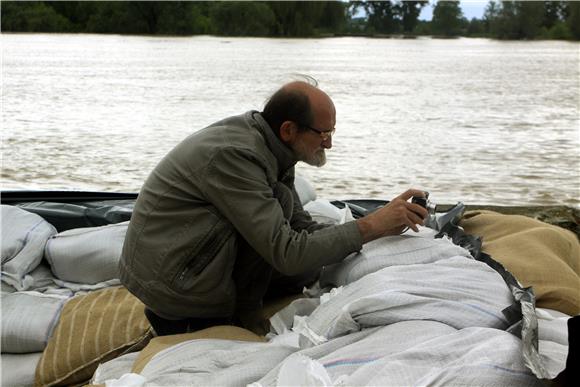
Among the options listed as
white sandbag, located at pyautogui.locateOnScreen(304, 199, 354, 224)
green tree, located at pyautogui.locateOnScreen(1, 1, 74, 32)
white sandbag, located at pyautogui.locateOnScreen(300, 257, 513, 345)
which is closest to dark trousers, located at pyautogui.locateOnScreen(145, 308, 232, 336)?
white sandbag, located at pyautogui.locateOnScreen(300, 257, 513, 345)

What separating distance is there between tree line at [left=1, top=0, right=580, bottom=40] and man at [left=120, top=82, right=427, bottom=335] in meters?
40.0

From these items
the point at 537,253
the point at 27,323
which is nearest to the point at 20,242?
the point at 27,323

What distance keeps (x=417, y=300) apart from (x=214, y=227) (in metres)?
0.71

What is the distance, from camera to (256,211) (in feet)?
8.30

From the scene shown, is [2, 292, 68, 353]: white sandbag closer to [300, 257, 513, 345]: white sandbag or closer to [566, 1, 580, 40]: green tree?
[300, 257, 513, 345]: white sandbag

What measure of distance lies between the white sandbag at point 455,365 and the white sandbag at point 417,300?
0.55 feet

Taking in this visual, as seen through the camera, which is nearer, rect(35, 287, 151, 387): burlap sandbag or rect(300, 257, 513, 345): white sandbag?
rect(300, 257, 513, 345): white sandbag

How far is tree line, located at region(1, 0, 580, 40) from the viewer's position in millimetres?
45906

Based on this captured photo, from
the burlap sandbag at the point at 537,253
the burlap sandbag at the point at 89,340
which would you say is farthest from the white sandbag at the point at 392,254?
the burlap sandbag at the point at 89,340

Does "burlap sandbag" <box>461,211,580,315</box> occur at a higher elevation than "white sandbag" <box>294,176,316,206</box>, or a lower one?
higher

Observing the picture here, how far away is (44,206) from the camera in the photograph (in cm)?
399

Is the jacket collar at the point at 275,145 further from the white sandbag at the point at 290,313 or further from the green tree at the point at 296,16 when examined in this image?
the green tree at the point at 296,16

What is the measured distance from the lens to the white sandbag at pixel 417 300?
2.21 metres

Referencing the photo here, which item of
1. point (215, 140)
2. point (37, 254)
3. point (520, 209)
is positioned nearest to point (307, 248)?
point (215, 140)
